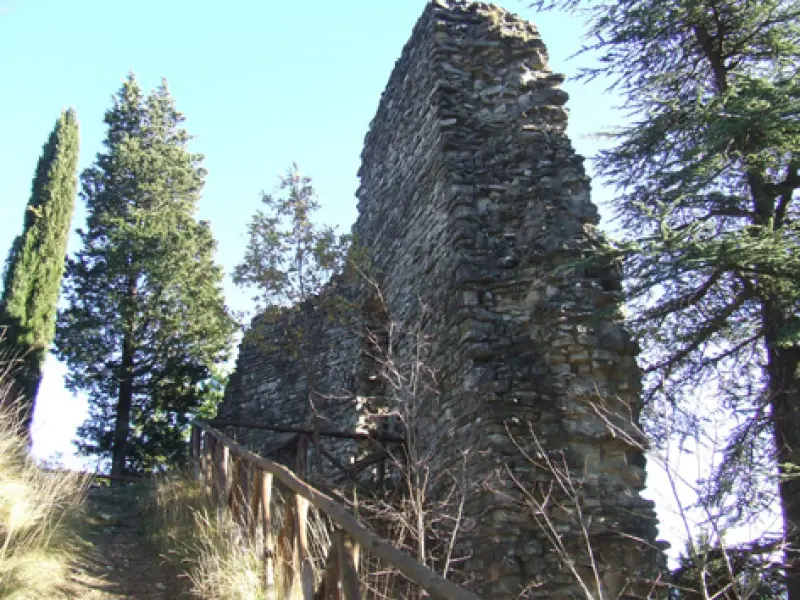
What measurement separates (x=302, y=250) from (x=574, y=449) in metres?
4.80

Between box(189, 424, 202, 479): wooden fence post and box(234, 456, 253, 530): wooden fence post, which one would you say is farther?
box(189, 424, 202, 479): wooden fence post

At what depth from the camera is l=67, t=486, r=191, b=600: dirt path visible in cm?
539

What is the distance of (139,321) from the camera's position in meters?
15.6

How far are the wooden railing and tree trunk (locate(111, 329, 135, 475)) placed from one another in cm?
891

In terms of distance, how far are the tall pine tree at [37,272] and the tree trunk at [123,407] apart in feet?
9.14

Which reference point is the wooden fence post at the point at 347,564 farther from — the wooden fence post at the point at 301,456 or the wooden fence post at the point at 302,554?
the wooden fence post at the point at 301,456

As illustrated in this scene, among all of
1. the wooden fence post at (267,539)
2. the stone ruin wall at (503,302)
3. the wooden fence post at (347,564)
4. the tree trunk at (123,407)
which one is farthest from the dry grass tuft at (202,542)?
the tree trunk at (123,407)

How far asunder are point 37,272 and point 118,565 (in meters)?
7.90

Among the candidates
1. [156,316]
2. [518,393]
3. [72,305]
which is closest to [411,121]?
[518,393]

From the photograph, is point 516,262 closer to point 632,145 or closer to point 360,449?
point 632,145

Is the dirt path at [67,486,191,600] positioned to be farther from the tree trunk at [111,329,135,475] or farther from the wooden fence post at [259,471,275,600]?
the tree trunk at [111,329,135,475]

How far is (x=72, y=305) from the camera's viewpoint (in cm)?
1580

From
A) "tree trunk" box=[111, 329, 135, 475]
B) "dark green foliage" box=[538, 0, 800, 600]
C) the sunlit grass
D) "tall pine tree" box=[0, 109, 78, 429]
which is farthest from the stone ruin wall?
"tree trunk" box=[111, 329, 135, 475]

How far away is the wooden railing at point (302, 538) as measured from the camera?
284 centimetres
